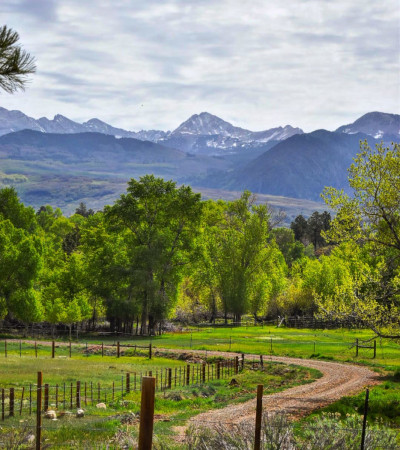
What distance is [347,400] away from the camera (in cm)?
3394

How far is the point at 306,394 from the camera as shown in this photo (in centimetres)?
4103

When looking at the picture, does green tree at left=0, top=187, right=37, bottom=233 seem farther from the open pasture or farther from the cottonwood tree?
the cottonwood tree

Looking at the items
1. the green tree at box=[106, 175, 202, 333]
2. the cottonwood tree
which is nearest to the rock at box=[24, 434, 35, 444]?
the cottonwood tree

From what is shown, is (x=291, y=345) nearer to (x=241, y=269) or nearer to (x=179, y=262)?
(x=179, y=262)

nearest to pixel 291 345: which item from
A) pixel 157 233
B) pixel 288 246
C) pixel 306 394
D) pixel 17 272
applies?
pixel 157 233

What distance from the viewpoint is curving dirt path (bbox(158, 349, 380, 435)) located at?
31.7m

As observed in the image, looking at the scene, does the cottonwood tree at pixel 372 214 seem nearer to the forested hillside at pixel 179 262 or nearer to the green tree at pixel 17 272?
the forested hillside at pixel 179 262

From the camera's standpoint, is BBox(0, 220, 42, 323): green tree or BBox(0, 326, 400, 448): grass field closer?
BBox(0, 326, 400, 448): grass field

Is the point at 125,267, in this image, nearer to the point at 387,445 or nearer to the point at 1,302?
the point at 1,302

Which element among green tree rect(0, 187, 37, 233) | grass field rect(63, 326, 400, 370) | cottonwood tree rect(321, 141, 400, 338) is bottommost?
grass field rect(63, 326, 400, 370)

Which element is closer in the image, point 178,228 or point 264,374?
point 264,374

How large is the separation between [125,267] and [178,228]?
11513 mm

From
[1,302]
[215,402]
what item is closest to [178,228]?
[1,302]

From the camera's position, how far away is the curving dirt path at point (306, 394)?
3167 cm
